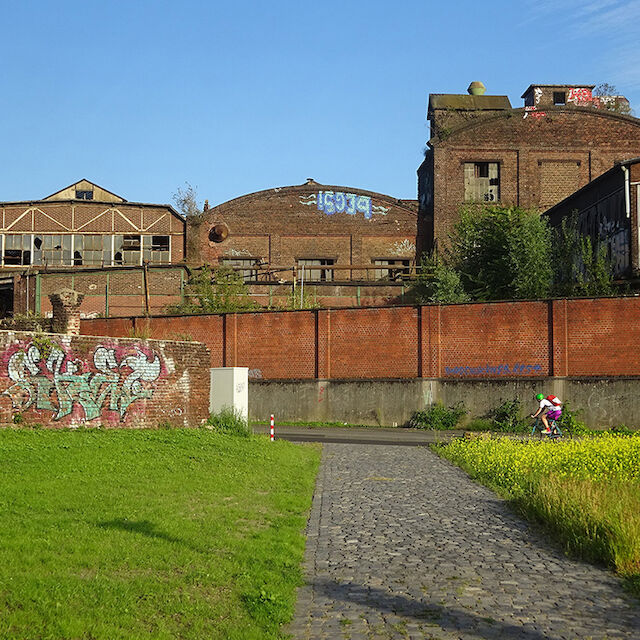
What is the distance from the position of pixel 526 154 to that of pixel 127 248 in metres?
24.4

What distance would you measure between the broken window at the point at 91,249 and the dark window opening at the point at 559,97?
31.4 metres

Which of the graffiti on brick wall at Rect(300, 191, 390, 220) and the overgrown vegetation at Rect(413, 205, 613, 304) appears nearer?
the overgrown vegetation at Rect(413, 205, 613, 304)

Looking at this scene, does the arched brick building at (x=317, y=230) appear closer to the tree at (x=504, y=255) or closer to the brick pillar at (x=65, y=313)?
the tree at (x=504, y=255)

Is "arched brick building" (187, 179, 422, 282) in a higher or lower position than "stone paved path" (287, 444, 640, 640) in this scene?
higher

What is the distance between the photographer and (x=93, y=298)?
4266 cm

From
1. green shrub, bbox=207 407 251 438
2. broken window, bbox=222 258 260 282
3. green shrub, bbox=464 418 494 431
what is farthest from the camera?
broken window, bbox=222 258 260 282

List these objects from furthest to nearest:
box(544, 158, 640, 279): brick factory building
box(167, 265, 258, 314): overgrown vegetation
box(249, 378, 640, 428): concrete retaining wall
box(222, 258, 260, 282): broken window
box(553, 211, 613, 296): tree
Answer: box(222, 258, 260, 282): broken window → box(167, 265, 258, 314): overgrown vegetation → box(544, 158, 640, 279): brick factory building → box(553, 211, 613, 296): tree → box(249, 378, 640, 428): concrete retaining wall

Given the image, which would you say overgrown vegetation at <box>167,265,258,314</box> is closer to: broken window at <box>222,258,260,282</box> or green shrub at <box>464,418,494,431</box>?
broken window at <box>222,258,260,282</box>

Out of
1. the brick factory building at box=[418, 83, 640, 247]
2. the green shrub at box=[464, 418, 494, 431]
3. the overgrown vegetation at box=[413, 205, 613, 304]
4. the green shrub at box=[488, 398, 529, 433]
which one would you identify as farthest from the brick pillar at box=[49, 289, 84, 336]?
the brick factory building at box=[418, 83, 640, 247]

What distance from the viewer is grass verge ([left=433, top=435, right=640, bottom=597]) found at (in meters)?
8.09

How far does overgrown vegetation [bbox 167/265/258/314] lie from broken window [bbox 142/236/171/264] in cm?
717

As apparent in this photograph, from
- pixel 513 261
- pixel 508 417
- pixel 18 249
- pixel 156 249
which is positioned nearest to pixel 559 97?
pixel 513 261

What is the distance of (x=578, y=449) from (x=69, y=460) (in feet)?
30.2

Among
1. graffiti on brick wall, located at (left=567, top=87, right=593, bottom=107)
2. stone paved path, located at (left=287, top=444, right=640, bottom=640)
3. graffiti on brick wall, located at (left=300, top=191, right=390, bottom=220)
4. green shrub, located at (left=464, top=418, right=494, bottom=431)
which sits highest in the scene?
graffiti on brick wall, located at (left=567, top=87, right=593, bottom=107)
